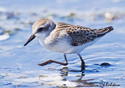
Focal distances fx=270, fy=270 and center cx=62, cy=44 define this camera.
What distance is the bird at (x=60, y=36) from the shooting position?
21.7 feet

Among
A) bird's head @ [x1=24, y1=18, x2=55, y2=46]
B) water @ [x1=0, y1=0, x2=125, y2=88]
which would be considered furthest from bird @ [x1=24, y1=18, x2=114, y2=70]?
water @ [x1=0, y1=0, x2=125, y2=88]

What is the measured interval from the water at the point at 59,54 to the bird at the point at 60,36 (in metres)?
0.51

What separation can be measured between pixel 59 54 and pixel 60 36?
1.75m

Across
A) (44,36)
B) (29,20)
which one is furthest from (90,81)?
(29,20)

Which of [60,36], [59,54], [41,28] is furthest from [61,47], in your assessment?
[59,54]

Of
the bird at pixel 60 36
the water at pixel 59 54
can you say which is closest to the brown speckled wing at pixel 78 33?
the bird at pixel 60 36

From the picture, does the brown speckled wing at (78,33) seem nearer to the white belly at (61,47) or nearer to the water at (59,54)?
the white belly at (61,47)

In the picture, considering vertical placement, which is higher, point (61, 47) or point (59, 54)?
point (59, 54)

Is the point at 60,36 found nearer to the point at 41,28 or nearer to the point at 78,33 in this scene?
the point at 41,28

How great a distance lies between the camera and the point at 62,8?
13.2 metres

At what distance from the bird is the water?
0.51m

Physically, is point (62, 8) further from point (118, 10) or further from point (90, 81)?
point (90, 81)

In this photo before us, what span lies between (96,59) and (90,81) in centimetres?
164

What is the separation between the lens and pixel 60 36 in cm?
662
